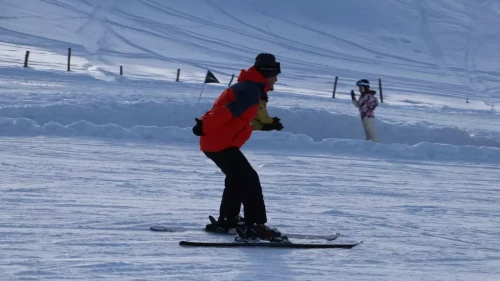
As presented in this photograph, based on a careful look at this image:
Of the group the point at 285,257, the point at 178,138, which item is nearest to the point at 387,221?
the point at 285,257

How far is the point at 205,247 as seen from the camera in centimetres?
540

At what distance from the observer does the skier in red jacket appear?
5.18 m

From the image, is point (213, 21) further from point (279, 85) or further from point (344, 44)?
point (279, 85)

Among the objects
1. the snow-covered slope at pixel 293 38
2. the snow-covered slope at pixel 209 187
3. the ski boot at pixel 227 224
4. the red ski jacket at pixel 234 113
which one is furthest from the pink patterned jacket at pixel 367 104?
the snow-covered slope at pixel 293 38

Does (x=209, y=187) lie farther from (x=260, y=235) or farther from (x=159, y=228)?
(x=260, y=235)

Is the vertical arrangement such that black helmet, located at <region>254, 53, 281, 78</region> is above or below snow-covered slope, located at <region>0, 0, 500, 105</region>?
below

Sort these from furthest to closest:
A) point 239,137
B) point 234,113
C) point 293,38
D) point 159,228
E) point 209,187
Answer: point 293,38, point 209,187, point 159,228, point 239,137, point 234,113

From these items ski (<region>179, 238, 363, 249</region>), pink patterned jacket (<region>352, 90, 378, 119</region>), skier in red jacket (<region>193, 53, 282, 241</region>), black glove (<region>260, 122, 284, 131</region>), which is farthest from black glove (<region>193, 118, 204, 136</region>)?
pink patterned jacket (<region>352, 90, 378, 119</region>)

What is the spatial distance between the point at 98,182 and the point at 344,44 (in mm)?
40966

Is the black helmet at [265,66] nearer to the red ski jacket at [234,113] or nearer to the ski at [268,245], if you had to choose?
the red ski jacket at [234,113]

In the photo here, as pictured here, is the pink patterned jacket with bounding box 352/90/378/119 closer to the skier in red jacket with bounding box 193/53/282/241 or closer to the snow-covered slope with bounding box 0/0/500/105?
the skier in red jacket with bounding box 193/53/282/241

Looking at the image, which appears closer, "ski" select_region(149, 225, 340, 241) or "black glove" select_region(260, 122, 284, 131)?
"ski" select_region(149, 225, 340, 241)

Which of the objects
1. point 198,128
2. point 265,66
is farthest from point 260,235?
point 265,66

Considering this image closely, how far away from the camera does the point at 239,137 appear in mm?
5391
